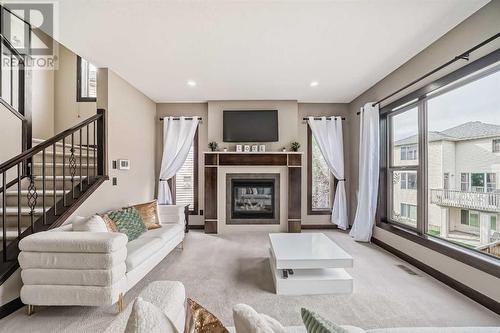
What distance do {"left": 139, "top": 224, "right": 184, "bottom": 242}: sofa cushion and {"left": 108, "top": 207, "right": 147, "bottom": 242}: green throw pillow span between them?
98 mm

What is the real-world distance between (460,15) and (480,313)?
2717mm

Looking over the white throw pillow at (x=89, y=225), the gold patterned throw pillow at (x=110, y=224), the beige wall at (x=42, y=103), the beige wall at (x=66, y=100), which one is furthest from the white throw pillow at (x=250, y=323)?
the beige wall at (x=66, y=100)

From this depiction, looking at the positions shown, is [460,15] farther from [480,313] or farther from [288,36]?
[480,313]

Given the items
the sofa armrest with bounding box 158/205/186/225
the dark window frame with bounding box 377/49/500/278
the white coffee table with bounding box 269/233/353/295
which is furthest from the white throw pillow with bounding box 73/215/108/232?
the dark window frame with bounding box 377/49/500/278

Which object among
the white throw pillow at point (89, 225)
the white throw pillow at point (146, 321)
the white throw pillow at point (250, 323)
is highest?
the white throw pillow at point (146, 321)

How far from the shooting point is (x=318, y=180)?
5.09m

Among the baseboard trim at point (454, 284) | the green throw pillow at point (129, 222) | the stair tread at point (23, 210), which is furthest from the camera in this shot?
the green throw pillow at point (129, 222)

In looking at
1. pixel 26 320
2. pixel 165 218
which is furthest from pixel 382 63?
pixel 26 320

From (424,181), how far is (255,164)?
2.72 m

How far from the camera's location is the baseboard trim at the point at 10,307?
1.93 m

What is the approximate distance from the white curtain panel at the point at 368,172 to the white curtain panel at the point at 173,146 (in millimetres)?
3238

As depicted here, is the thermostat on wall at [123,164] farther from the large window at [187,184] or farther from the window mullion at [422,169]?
the window mullion at [422,169]

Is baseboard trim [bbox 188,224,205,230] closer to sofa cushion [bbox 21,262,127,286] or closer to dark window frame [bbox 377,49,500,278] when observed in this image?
sofa cushion [bbox 21,262,127,286]

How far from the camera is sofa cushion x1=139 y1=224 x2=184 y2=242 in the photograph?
9.59 ft
